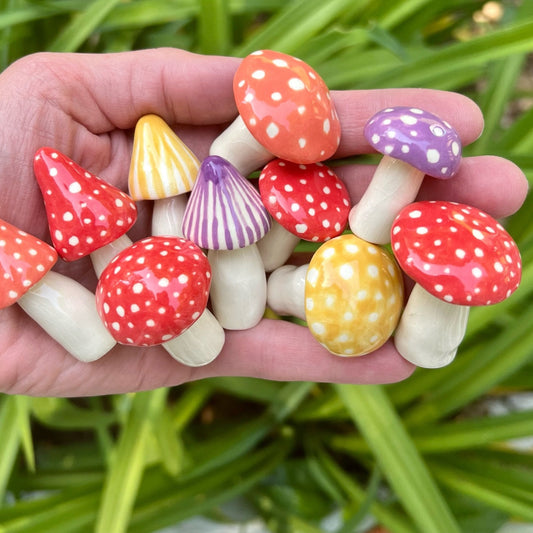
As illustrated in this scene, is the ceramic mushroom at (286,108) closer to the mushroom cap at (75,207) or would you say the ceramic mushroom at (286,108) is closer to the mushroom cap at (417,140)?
the mushroom cap at (417,140)

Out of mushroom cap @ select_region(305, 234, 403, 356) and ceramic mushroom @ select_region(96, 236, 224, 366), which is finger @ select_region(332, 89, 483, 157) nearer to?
mushroom cap @ select_region(305, 234, 403, 356)

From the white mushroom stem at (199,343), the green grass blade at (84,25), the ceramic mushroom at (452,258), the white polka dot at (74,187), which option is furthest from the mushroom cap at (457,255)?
the green grass blade at (84,25)

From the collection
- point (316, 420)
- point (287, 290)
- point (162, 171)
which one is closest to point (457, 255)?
point (287, 290)

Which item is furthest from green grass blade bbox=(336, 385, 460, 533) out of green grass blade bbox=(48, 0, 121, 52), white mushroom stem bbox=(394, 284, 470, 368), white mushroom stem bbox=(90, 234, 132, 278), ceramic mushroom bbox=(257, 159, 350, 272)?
green grass blade bbox=(48, 0, 121, 52)

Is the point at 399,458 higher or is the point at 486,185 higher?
the point at 486,185

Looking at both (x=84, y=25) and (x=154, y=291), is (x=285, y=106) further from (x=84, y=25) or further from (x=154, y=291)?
(x=84, y=25)

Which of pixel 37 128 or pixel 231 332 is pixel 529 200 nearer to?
pixel 231 332

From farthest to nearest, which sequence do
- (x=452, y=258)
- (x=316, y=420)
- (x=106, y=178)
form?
(x=316, y=420)
(x=106, y=178)
(x=452, y=258)
